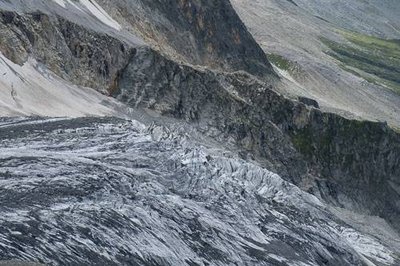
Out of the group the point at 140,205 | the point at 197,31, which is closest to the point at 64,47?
the point at 140,205

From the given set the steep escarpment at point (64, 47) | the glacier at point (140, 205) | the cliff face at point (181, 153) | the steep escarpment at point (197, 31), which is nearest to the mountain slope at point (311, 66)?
the steep escarpment at point (197, 31)

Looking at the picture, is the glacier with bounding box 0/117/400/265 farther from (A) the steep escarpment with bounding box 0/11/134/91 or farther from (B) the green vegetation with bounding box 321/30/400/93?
(B) the green vegetation with bounding box 321/30/400/93

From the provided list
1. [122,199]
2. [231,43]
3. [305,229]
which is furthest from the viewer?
[231,43]

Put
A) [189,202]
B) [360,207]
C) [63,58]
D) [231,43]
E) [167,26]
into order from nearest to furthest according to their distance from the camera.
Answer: [189,202] → [63,58] → [360,207] → [167,26] → [231,43]

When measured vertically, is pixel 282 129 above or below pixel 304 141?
above

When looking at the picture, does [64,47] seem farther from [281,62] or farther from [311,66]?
[311,66]

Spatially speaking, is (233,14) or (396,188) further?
(233,14)

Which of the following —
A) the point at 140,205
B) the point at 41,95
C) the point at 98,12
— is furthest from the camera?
the point at 98,12

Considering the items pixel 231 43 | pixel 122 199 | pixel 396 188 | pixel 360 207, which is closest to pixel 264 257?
pixel 122 199

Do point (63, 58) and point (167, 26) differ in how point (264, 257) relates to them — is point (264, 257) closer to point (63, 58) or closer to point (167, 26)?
point (63, 58)
